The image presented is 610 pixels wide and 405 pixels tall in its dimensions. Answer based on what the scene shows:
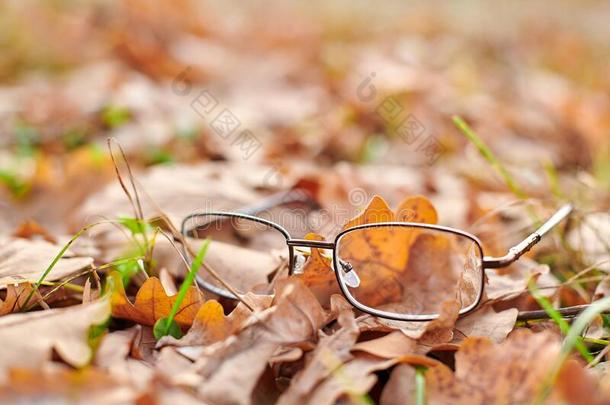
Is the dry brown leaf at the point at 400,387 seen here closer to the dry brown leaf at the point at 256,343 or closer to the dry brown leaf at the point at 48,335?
the dry brown leaf at the point at 256,343

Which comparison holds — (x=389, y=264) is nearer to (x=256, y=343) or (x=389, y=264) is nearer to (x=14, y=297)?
(x=256, y=343)

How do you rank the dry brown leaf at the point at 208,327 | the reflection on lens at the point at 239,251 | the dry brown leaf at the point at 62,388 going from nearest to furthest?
1. the dry brown leaf at the point at 62,388
2. the dry brown leaf at the point at 208,327
3. the reflection on lens at the point at 239,251

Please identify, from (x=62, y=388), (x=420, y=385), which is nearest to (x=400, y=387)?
(x=420, y=385)

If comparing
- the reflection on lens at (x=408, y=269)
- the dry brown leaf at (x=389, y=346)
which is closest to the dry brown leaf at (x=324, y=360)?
the dry brown leaf at (x=389, y=346)

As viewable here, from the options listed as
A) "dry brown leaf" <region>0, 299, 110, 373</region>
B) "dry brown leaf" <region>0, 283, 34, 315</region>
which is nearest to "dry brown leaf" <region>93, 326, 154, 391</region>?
"dry brown leaf" <region>0, 299, 110, 373</region>

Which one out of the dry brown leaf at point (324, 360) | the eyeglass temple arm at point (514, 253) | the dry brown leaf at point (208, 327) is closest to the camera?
the dry brown leaf at point (324, 360)

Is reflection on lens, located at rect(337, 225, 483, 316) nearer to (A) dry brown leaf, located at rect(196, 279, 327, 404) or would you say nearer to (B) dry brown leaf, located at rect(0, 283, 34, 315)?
(A) dry brown leaf, located at rect(196, 279, 327, 404)

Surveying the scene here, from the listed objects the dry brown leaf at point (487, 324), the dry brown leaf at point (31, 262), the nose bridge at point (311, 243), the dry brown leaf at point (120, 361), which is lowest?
the dry brown leaf at point (487, 324)

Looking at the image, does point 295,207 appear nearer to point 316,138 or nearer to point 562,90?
point 316,138

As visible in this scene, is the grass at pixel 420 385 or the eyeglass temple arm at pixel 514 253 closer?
the grass at pixel 420 385
